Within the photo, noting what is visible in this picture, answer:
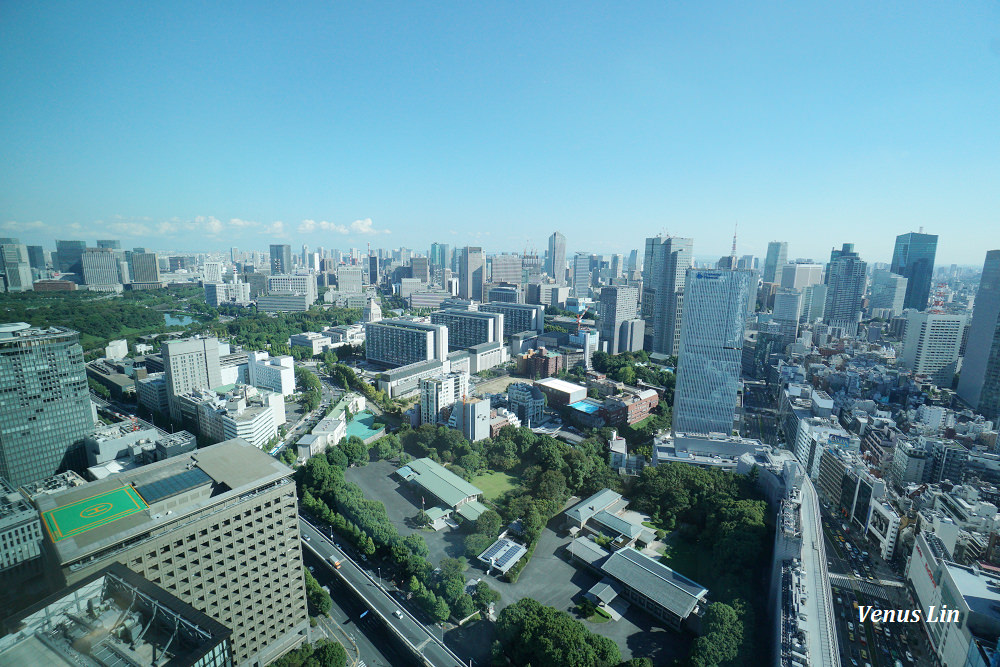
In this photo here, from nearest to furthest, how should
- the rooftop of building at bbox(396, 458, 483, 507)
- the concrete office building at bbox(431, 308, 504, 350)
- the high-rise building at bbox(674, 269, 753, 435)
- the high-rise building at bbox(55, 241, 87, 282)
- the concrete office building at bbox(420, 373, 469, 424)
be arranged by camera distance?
the high-rise building at bbox(55, 241, 87, 282) → the rooftop of building at bbox(396, 458, 483, 507) → the high-rise building at bbox(674, 269, 753, 435) → the concrete office building at bbox(420, 373, 469, 424) → the concrete office building at bbox(431, 308, 504, 350)

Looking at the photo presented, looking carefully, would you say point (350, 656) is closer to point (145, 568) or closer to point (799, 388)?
point (145, 568)

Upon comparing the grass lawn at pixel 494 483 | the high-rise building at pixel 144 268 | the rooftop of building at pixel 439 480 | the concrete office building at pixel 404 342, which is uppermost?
the high-rise building at pixel 144 268

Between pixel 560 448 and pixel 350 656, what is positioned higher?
pixel 560 448


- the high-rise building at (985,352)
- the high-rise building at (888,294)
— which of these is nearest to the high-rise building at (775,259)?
the high-rise building at (888,294)

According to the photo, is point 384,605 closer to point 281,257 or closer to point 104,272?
point 104,272

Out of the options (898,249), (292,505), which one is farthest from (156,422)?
(898,249)

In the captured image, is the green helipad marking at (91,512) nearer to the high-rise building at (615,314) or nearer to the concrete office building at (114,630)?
the concrete office building at (114,630)

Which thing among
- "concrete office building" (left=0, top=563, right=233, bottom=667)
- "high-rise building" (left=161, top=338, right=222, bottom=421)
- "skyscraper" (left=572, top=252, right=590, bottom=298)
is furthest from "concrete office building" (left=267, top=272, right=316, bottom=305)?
"concrete office building" (left=0, top=563, right=233, bottom=667)

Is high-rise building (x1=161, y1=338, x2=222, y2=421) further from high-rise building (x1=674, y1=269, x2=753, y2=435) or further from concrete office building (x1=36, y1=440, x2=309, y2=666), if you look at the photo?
high-rise building (x1=674, y1=269, x2=753, y2=435)
